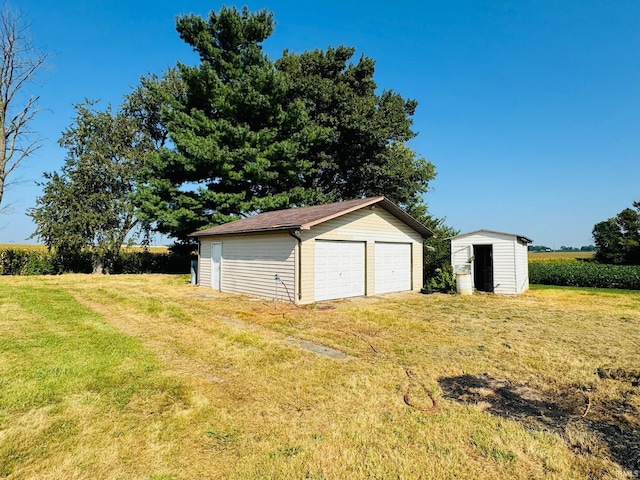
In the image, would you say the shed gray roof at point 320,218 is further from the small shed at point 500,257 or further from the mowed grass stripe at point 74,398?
the mowed grass stripe at point 74,398

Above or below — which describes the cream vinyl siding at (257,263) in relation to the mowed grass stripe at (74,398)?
above

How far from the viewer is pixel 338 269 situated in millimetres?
12227

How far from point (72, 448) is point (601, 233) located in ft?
135

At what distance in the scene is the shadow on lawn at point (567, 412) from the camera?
2.92 metres

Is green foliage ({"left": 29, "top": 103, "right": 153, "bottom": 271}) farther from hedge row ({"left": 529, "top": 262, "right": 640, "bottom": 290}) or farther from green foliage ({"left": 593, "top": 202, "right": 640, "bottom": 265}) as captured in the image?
green foliage ({"left": 593, "top": 202, "right": 640, "bottom": 265})

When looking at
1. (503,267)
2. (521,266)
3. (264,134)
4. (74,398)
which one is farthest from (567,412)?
(264,134)

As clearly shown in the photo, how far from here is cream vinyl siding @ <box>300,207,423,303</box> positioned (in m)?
11.2

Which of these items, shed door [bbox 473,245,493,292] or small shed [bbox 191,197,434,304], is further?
shed door [bbox 473,245,493,292]

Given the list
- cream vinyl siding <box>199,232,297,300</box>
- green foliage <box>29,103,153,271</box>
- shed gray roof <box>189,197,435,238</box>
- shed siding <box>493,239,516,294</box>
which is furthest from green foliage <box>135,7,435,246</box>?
shed siding <box>493,239,516,294</box>

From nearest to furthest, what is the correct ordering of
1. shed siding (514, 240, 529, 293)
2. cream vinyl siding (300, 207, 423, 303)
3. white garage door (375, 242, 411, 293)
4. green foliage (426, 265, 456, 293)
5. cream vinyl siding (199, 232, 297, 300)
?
1. cream vinyl siding (300, 207, 423, 303)
2. cream vinyl siding (199, 232, 297, 300)
3. white garage door (375, 242, 411, 293)
4. shed siding (514, 240, 529, 293)
5. green foliage (426, 265, 456, 293)

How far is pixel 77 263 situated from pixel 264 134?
15.7m

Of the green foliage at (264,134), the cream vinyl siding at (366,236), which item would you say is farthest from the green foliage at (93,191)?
the cream vinyl siding at (366,236)

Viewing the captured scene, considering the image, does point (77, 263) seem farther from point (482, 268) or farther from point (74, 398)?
point (482, 268)

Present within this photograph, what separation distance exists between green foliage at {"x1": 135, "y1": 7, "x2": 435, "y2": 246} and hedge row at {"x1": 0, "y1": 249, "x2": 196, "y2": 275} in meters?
3.22
